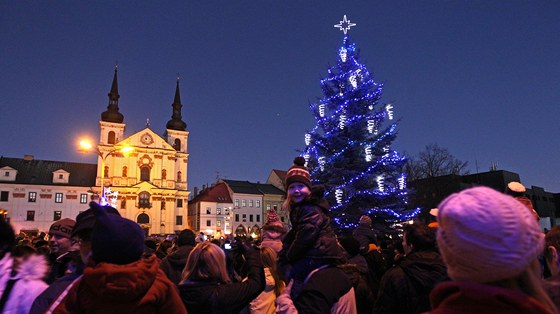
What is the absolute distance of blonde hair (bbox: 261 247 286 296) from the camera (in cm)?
518

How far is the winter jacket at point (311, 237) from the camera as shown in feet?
12.0

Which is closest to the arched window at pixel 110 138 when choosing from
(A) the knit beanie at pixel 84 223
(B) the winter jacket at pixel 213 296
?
(A) the knit beanie at pixel 84 223

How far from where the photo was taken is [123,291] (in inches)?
89.4

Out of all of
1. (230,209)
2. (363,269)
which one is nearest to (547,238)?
(363,269)

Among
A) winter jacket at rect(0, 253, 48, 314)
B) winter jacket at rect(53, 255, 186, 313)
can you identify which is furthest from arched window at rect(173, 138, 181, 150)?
winter jacket at rect(53, 255, 186, 313)

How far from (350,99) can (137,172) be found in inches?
2334

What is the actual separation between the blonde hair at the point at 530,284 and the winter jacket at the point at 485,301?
60 millimetres

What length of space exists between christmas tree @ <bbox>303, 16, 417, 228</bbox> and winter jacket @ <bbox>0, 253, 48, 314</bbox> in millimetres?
16038

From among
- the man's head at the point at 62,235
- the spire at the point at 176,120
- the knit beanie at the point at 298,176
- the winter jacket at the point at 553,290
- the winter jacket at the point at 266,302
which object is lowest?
the winter jacket at the point at 266,302

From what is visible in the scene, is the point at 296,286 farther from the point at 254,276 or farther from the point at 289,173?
the point at 289,173

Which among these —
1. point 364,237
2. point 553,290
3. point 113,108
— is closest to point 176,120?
point 113,108

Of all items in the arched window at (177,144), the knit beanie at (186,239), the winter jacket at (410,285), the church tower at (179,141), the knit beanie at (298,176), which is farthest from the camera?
the arched window at (177,144)

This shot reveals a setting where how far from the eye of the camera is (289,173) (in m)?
4.40

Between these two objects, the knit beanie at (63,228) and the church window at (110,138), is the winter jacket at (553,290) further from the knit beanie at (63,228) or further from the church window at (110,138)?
the church window at (110,138)
